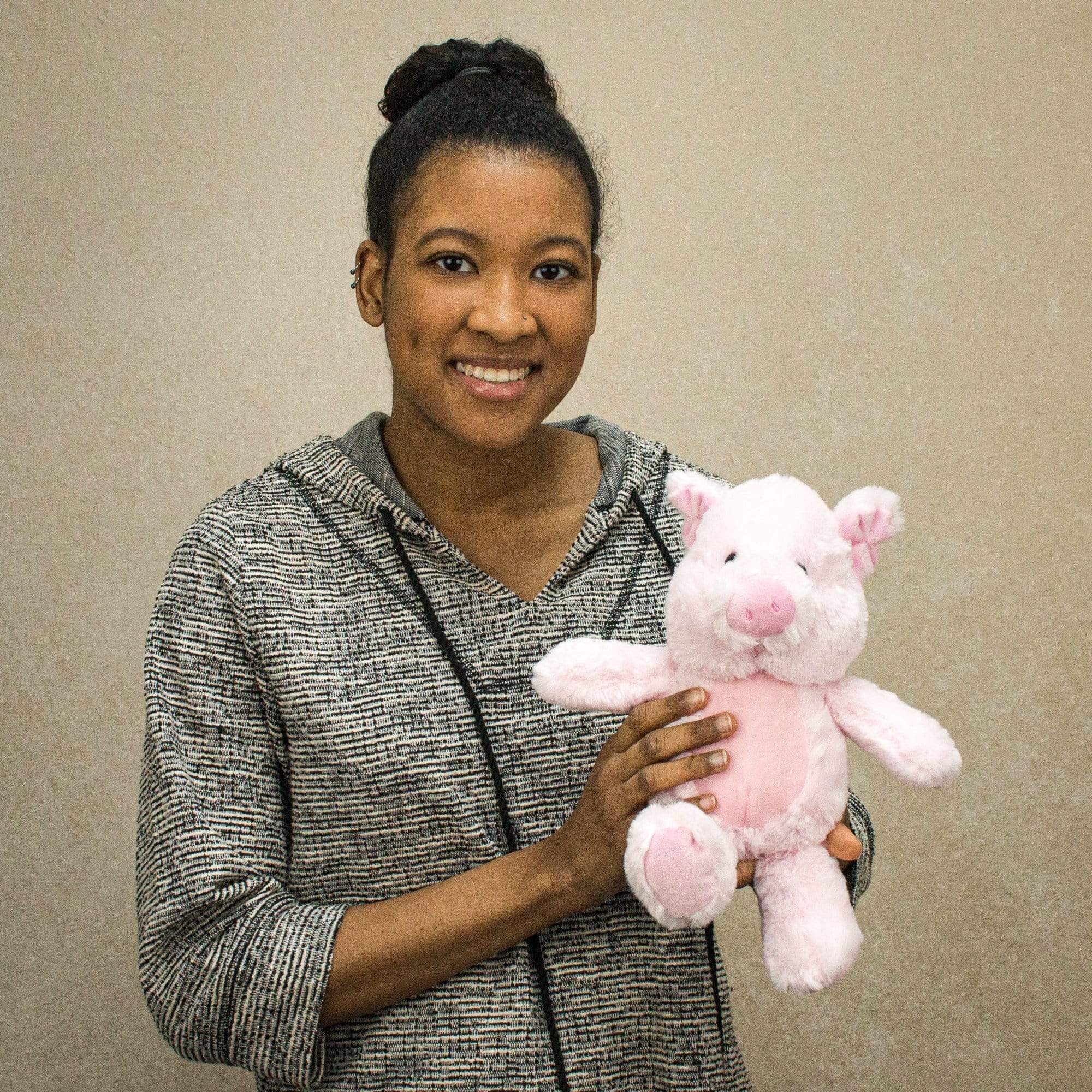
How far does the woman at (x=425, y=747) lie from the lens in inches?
38.5

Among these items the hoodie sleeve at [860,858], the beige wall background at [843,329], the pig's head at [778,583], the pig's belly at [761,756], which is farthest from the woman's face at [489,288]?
the beige wall background at [843,329]

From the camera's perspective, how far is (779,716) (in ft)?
2.82

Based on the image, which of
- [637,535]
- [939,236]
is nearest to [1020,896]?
[939,236]

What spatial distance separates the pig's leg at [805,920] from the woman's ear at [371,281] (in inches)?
24.0

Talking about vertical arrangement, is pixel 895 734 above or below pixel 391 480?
below

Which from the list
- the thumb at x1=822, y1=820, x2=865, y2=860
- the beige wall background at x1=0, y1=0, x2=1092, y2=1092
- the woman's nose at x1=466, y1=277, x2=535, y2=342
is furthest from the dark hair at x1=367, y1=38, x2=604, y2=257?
the beige wall background at x1=0, y1=0, x2=1092, y2=1092

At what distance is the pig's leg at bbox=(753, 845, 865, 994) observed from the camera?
2.72 feet

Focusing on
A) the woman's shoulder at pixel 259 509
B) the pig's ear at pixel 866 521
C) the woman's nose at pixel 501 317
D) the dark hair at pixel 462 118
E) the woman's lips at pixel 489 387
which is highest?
the dark hair at pixel 462 118

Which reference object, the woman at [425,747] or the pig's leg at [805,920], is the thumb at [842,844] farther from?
the woman at [425,747]

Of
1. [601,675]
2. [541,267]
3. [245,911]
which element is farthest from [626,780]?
[541,267]

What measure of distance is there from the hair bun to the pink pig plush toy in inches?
20.0

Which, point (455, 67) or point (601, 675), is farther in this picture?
point (455, 67)

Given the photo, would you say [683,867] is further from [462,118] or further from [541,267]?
[462,118]

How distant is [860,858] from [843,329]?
1.18 meters
